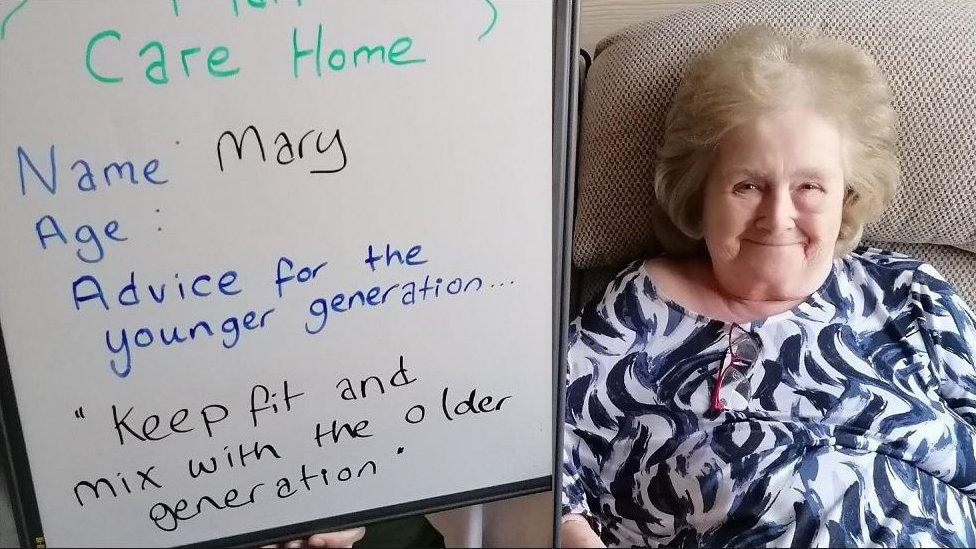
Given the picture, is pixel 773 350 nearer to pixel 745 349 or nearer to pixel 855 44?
pixel 745 349

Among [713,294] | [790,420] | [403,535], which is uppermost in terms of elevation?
[713,294]

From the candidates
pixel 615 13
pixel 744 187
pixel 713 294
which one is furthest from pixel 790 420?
pixel 615 13

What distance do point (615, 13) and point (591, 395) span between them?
2.26 feet

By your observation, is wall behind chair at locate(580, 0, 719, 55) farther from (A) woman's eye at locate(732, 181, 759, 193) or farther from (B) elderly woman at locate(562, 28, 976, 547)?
(A) woman's eye at locate(732, 181, 759, 193)

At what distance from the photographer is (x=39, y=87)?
0.85m

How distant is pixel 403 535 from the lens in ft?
3.81

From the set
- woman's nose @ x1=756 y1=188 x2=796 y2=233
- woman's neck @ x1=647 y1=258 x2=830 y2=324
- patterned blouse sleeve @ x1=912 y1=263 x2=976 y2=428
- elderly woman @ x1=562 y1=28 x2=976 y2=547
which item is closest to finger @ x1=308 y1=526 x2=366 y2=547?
elderly woman @ x1=562 y1=28 x2=976 y2=547

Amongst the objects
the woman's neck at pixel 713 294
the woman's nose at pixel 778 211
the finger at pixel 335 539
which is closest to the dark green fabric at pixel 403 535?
the finger at pixel 335 539

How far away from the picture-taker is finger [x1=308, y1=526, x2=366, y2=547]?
1107 mm

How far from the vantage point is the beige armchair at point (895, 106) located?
123cm

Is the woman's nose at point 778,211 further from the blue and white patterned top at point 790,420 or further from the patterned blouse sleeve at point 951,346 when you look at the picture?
the patterned blouse sleeve at point 951,346

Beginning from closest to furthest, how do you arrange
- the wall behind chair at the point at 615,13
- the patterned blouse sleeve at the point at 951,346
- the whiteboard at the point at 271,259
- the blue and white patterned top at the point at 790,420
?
the whiteboard at the point at 271,259, the blue and white patterned top at the point at 790,420, the patterned blouse sleeve at the point at 951,346, the wall behind chair at the point at 615,13

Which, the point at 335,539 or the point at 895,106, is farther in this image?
the point at 895,106

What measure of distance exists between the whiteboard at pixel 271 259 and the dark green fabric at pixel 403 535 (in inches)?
3.0
